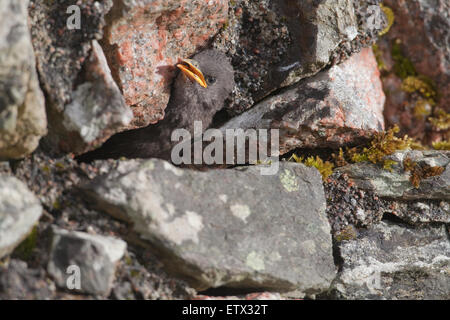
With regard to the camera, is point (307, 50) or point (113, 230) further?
point (307, 50)

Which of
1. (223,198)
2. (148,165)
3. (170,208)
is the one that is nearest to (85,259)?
(170,208)

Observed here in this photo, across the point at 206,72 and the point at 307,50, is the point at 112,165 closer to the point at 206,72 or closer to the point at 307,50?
the point at 206,72

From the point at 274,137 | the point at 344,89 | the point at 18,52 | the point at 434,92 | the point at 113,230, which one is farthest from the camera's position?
the point at 434,92

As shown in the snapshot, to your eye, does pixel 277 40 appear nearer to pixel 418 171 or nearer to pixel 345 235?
pixel 418 171

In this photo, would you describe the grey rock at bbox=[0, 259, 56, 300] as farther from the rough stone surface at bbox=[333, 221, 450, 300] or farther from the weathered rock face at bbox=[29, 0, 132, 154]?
the rough stone surface at bbox=[333, 221, 450, 300]

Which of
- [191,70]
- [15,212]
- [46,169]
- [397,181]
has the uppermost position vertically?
[191,70]

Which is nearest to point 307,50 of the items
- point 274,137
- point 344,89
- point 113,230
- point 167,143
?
point 344,89

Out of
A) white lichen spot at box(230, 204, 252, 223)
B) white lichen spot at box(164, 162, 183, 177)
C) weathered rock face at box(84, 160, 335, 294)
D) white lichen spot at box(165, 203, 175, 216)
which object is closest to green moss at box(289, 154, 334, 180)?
weathered rock face at box(84, 160, 335, 294)
